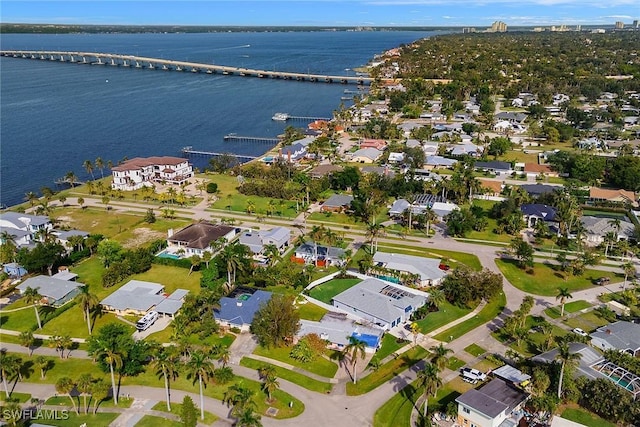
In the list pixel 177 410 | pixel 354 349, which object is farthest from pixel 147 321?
pixel 354 349

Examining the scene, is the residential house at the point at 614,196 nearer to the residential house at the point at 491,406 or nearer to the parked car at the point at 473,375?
the parked car at the point at 473,375

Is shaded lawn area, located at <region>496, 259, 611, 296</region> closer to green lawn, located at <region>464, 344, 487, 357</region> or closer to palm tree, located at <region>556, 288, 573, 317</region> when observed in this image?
palm tree, located at <region>556, 288, 573, 317</region>

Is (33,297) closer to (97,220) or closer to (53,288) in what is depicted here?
(53,288)

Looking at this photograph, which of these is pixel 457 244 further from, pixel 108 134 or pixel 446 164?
pixel 108 134

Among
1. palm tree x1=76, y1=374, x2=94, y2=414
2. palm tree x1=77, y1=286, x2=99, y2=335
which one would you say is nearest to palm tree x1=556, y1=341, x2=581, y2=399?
palm tree x1=76, y1=374, x2=94, y2=414

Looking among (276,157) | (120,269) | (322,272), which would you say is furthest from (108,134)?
(322,272)

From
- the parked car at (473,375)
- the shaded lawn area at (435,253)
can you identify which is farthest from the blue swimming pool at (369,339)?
the shaded lawn area at (435,253)
